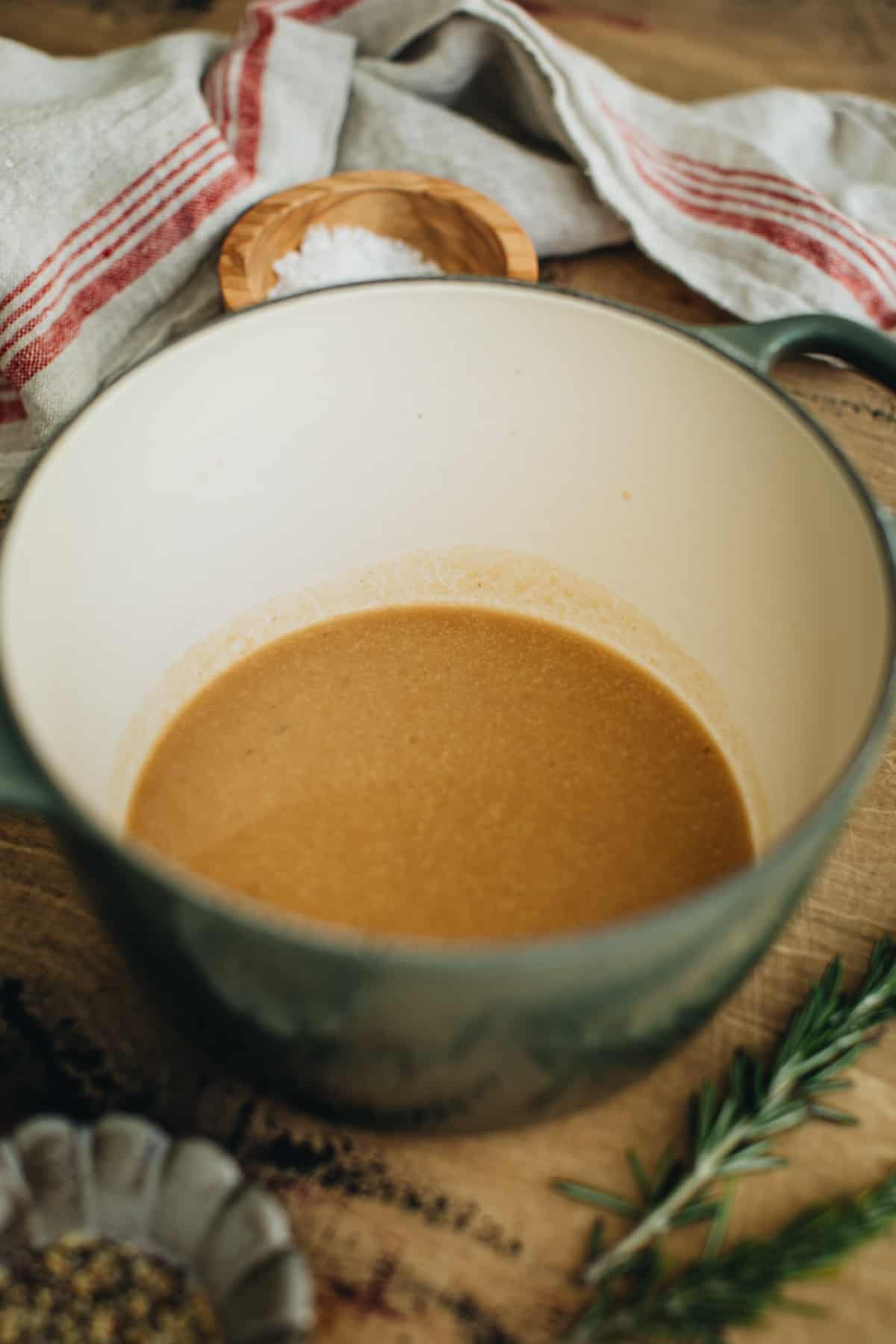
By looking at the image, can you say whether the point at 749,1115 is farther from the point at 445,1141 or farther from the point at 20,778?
the point at 20,778

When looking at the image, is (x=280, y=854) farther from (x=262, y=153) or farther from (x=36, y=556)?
(x=262, y=153)

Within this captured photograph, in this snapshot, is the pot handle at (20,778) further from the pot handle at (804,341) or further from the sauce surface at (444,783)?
the pot handle at (804,341)

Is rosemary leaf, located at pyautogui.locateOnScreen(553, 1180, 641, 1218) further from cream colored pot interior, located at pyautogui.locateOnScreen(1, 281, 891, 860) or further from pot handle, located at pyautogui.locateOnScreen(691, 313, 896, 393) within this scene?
pot handle, located at pyautogui.locateOnScreen(691, 313, 896, 393)

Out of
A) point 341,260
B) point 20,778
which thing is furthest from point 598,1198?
point 341,260

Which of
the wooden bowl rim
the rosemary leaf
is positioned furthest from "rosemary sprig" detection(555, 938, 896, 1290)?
the wooden bowl rim

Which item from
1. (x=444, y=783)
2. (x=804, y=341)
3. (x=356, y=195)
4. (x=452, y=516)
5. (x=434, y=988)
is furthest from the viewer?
(x=356, y=195)

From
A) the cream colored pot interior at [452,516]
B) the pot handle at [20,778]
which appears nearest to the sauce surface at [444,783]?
the cream colored pot interior at [452,516]
